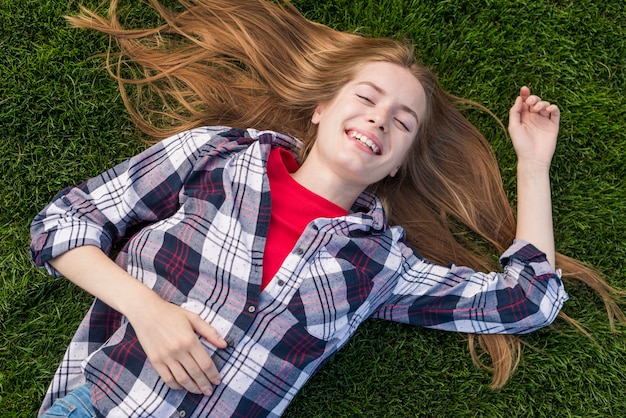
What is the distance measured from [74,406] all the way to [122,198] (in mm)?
861

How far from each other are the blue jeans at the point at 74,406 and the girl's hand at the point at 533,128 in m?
2.29

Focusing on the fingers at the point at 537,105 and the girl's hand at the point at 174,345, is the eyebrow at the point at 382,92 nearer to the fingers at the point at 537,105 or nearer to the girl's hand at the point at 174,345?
the fingers at the point at 537,105

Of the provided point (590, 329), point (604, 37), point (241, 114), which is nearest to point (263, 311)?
point (241, 114)

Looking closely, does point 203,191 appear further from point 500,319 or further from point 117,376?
point 500,319

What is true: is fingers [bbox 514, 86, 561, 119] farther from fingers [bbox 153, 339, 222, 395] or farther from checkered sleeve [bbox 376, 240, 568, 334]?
fingers [bbox 153, 339, 222, 395]

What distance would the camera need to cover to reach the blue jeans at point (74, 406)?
7.01ft

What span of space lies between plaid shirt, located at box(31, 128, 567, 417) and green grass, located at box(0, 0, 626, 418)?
0.33m

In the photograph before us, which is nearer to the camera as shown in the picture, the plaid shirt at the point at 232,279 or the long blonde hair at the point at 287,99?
the plaid shirt at the point at 232,279

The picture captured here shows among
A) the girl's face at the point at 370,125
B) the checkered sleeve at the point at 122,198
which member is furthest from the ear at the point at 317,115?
the checkered sleeve at the point at 122,198

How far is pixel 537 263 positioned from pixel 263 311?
131cm

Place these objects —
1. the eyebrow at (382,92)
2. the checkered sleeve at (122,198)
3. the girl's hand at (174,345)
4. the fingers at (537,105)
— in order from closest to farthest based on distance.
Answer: the girl's hand at (174,345) < the checkered sleeve at (122,198) < the eyebrow at (382,92) < the fingers at (537,105)

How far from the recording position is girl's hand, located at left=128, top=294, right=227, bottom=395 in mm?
2127

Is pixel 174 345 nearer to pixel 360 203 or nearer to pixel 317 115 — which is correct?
pixel 360 203

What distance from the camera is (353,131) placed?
7.74ft
